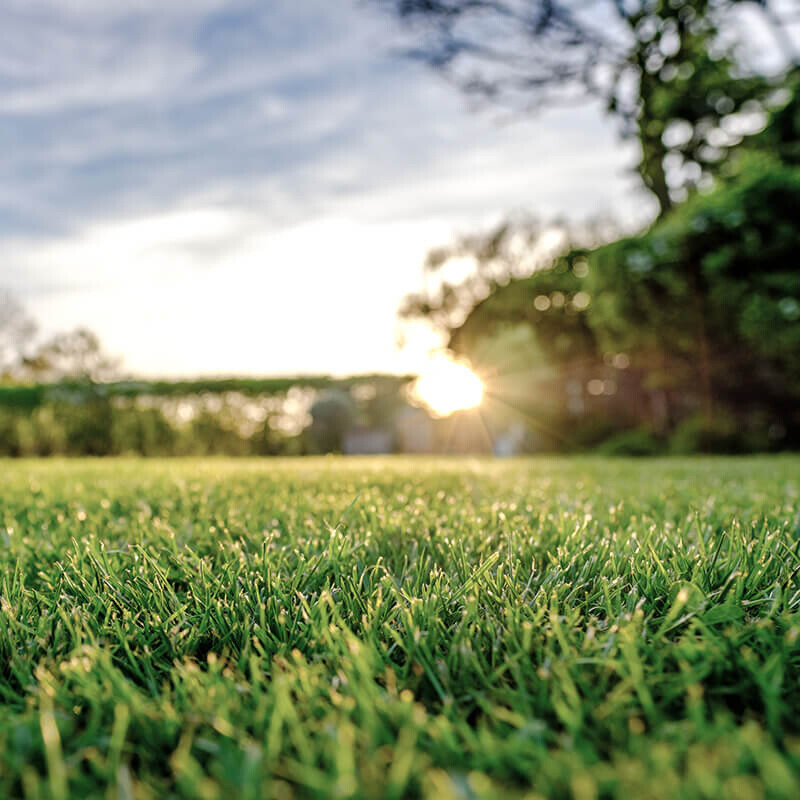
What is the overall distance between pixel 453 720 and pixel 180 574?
0.92m

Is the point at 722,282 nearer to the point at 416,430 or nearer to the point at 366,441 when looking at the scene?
the point at 366,441

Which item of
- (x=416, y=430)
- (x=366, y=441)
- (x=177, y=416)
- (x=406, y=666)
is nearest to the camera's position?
(x=406, y=666)

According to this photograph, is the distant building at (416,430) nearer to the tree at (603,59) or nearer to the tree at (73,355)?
the tree at (603,59)

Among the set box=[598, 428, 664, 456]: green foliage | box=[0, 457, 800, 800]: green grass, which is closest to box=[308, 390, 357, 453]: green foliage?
box=[598, 428, 664, 456]: green foliage

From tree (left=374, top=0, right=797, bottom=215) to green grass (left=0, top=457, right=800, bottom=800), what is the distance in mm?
13759

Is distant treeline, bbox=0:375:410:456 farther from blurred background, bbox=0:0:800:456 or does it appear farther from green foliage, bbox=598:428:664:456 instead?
green foliage, bbox=598:428:664:456

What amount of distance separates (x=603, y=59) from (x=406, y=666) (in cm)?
1566

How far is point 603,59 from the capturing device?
1388 cm

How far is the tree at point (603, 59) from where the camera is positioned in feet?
42.7

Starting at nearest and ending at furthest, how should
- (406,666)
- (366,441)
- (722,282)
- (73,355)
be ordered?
1. (406,666)
2. (722,282)
3. (366,441)
4. (73,355)

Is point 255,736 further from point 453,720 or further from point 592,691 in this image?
point 592,691

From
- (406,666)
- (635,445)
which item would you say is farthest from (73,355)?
(406,666)

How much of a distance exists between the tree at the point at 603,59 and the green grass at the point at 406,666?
1376cm

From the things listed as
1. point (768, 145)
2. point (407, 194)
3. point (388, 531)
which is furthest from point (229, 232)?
point (388, 531)
